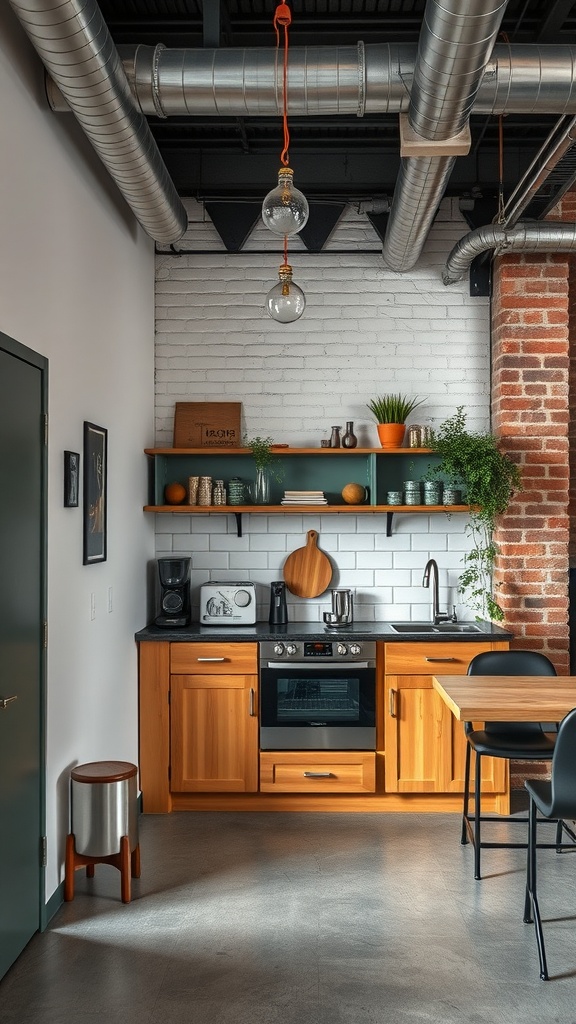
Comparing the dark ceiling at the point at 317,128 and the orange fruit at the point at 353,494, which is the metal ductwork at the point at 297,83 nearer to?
the dark ceiling at the point at 317,128

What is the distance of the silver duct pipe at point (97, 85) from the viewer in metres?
2.56

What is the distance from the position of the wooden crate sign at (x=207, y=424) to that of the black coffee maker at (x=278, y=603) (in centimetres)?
93

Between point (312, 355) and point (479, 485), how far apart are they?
1.39m

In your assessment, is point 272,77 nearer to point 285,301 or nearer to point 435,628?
point 285,301

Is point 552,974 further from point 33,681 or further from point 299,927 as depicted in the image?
point 33,681

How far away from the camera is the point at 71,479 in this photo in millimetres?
3582

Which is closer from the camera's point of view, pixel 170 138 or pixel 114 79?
pixel 114 79

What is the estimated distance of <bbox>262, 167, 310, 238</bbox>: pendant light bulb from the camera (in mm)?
2625

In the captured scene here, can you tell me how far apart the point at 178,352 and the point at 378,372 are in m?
1.29

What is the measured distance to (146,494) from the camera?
205 inches

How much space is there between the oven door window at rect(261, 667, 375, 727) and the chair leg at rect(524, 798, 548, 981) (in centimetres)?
147

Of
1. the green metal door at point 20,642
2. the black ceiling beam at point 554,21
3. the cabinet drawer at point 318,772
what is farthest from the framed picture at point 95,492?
the black ceiling beam at point 554,21

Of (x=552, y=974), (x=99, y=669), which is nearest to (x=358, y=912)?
(x=552, y=974)

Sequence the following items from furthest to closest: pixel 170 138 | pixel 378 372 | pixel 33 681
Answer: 1. pixel 378 372
2. pixel 170 138
3. pixel 33 681
